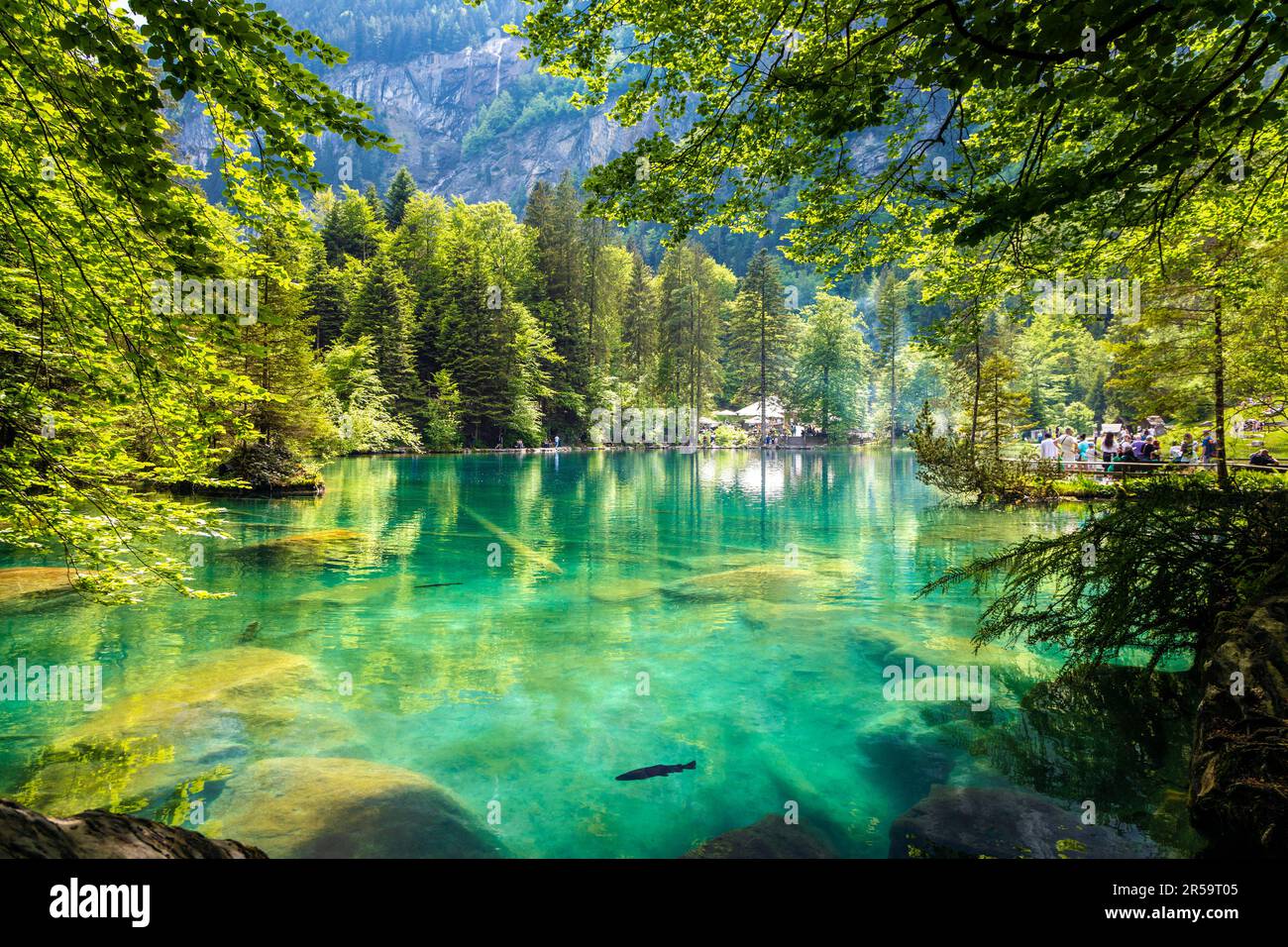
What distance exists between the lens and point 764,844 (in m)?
4.58

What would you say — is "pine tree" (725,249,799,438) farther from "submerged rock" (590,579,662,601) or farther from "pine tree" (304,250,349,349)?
"submerged rock" (590,579,662,601)

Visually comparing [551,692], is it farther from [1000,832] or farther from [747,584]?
[747,584]

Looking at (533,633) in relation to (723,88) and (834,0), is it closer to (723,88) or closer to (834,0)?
(723,88)

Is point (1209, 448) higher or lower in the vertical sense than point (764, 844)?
higher

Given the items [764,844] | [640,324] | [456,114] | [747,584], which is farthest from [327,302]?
[456,114]

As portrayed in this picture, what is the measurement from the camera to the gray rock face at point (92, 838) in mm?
2225

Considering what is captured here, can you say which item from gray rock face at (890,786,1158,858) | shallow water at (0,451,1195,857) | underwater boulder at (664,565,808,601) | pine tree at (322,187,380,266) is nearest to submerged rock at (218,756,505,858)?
shallow water at (0,451,1195,857)

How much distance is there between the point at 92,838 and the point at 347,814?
8.83ft

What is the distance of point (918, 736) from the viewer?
6.50 metres

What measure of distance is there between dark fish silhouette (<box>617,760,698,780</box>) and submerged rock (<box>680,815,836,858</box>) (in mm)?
1118

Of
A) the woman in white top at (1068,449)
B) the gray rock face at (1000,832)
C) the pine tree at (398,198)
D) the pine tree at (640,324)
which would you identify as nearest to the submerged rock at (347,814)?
the gray rock face at (1000,832)

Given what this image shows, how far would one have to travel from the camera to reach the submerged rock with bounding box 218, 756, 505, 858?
4.46 m

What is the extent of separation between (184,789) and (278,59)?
19.5ft

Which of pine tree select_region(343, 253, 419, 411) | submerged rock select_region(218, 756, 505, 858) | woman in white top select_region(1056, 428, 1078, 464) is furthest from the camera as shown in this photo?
pine tree select_region(343, 253, 419, 411)
